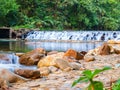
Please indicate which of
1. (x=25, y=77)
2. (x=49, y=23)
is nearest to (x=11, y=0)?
(x=49, y=23)

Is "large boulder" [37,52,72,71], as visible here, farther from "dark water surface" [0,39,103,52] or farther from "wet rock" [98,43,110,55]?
"dark water surface" [0,39,103,52]

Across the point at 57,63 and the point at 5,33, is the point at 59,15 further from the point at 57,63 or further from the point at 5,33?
the point at 57,63

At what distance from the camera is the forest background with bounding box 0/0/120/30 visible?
3519 centimetres

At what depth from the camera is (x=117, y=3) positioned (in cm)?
5300

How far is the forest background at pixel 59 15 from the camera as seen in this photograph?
Answer: 35188 millimetres

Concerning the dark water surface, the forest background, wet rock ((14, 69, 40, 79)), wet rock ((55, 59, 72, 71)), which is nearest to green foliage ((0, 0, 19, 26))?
the forest background

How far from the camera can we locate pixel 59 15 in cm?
4203

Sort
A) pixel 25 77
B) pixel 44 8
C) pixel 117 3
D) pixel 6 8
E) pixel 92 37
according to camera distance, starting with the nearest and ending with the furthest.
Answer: pixel 25 77 → pixel 92 37 → pixel 6 8 → pixel 44 8 → pixel 117 3

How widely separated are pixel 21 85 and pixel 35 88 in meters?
0.54

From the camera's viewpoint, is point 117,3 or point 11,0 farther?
point 117,3

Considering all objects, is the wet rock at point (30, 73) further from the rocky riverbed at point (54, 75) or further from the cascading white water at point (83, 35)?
the cascading white water at point (83, 35)

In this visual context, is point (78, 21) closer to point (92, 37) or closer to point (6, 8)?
point (6, 8)

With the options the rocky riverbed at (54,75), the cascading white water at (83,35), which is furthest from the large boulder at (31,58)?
the cascading white water at (83,35)

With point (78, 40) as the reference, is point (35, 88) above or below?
above
